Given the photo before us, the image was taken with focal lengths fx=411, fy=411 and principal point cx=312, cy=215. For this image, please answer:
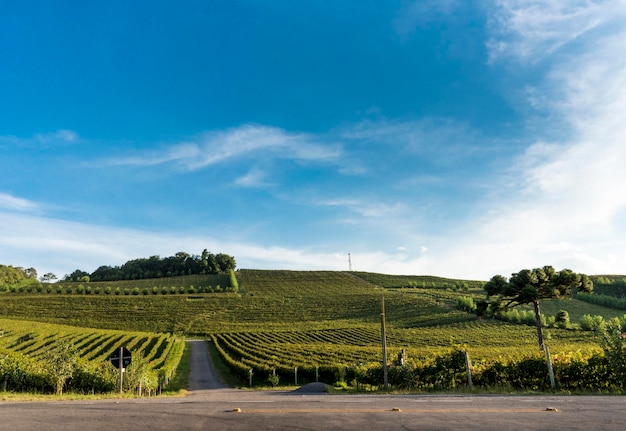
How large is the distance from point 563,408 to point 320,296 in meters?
121

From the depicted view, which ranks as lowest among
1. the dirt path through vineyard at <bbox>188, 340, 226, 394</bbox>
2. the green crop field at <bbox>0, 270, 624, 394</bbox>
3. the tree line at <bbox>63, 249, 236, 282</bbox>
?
the dirt path through vineyard at <bbox>188, 340, 226, 394</bbox>

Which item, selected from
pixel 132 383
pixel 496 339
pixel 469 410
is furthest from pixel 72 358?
pixel 496 339

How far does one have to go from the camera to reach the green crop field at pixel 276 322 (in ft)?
170

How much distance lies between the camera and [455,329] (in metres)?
81.4

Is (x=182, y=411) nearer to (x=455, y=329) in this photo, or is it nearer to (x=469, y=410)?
(x=469, y=410)

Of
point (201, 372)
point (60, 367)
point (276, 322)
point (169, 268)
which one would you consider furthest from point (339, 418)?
point (169, 268)

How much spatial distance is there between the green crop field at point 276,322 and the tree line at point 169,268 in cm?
2146

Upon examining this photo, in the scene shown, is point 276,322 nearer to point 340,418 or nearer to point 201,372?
point 201,372

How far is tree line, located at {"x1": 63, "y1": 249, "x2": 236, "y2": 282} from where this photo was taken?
183113 millimetres

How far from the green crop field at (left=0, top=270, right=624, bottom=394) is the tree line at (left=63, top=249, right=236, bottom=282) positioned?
21.5 meters

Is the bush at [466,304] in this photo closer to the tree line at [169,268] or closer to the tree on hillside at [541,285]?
the tree on hillside at [541,285]

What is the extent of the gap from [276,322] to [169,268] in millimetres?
105327

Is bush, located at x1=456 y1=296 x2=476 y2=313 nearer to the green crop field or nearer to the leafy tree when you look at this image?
the green crop field

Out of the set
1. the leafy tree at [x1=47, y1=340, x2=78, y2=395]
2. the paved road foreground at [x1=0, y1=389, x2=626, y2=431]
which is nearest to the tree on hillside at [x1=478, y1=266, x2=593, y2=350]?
the paved road foreground at [x1=0, y1=389, x2=626, y2=431]
